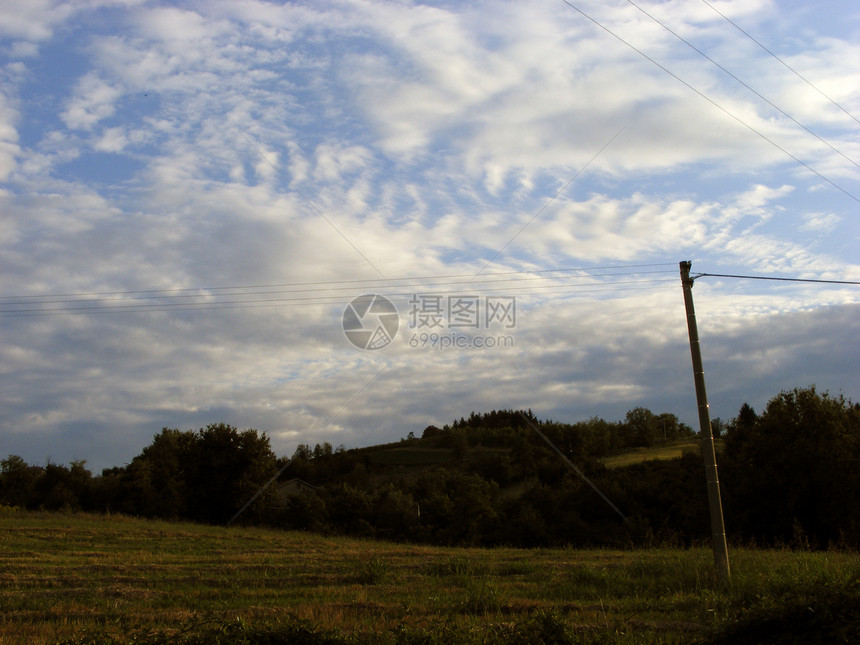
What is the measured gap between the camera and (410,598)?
12.5 metres

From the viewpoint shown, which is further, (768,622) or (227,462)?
(227,462)

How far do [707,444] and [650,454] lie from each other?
52273 mm

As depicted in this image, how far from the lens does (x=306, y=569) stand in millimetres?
17547

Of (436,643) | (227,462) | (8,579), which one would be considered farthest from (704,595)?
(227,462)

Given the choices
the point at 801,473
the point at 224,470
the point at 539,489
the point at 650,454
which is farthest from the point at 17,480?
the point at 801,473

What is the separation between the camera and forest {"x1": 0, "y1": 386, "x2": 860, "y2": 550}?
3191 centimetres

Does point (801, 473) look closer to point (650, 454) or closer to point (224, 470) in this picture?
point (650, 454)

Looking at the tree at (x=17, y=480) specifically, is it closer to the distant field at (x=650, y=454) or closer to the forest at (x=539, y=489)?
the forest at (x=539, y=489)

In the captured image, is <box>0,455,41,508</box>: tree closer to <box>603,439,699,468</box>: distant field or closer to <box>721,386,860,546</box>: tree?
<box>603,439,699,468</box>: distant field

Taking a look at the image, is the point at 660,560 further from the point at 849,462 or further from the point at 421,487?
the point at 421,487

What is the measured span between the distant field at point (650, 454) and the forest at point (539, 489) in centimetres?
184

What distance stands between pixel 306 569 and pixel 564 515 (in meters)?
27.9

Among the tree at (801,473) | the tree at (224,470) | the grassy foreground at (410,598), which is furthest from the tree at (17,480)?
the tree at (801,473)

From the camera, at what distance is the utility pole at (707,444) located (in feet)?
44.4
